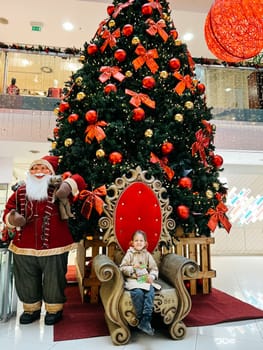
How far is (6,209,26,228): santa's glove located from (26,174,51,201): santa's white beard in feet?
0.61

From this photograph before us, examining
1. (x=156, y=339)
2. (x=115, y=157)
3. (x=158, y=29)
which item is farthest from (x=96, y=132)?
(x=156, y=339)

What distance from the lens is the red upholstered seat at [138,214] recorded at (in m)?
2.52

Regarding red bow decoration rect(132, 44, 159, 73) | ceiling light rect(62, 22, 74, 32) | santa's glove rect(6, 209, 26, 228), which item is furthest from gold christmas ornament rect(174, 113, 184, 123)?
ceiling light rect(62, 22, 74, 32)

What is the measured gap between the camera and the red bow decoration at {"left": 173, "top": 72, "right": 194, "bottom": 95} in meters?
3.19

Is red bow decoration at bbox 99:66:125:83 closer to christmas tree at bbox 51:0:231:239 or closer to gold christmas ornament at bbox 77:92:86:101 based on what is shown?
christmas tree at bbox 51:0:231:239

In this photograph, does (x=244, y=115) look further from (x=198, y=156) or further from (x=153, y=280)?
(x=153, y=280)

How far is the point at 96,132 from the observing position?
9.57ft

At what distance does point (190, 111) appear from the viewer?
3.14 meters

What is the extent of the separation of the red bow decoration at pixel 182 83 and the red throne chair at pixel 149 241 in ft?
3.90

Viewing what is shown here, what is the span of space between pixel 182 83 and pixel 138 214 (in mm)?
1674

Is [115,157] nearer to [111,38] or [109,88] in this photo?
[109,88]

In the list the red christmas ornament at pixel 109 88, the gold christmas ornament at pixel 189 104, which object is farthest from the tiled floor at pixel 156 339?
the red christmas ornament at pixel 109 88

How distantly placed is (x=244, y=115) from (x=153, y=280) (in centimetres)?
547

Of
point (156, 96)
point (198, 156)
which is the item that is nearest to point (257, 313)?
point (198, 156)
